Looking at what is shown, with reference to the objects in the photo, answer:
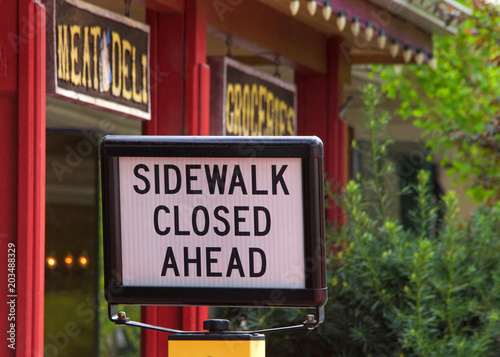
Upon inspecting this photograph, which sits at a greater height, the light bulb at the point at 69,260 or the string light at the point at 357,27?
the string light at the point at 357,27

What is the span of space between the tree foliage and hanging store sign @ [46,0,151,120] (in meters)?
4.96

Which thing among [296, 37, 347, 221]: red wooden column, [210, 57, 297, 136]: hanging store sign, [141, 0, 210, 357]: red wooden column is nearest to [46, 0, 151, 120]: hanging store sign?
[141, 0, 210, 357]: red wooden column

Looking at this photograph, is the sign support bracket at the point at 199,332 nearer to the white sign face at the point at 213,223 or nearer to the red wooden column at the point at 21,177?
the white sign face at the point at 213,223

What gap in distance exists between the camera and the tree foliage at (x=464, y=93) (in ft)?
31.3

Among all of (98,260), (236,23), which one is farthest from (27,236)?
(98,260)

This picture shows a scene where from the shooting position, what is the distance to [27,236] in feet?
12.3

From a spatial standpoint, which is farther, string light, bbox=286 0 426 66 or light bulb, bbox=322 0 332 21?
light bulb, bbox=322 0 332 21

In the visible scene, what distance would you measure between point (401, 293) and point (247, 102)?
1709mm

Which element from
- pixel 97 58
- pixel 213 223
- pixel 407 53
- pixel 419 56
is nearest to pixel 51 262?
pixel 97 58

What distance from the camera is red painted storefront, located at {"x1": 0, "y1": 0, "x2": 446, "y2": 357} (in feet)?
12.4

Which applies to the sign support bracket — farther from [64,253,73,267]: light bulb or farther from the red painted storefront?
[64,253,73,267]: light bulb

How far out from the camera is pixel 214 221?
7.86ft

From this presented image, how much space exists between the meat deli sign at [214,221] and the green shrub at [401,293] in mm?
2782

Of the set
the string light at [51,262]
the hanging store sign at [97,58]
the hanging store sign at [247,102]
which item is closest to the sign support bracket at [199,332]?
the hanging store sign at [97,58]
